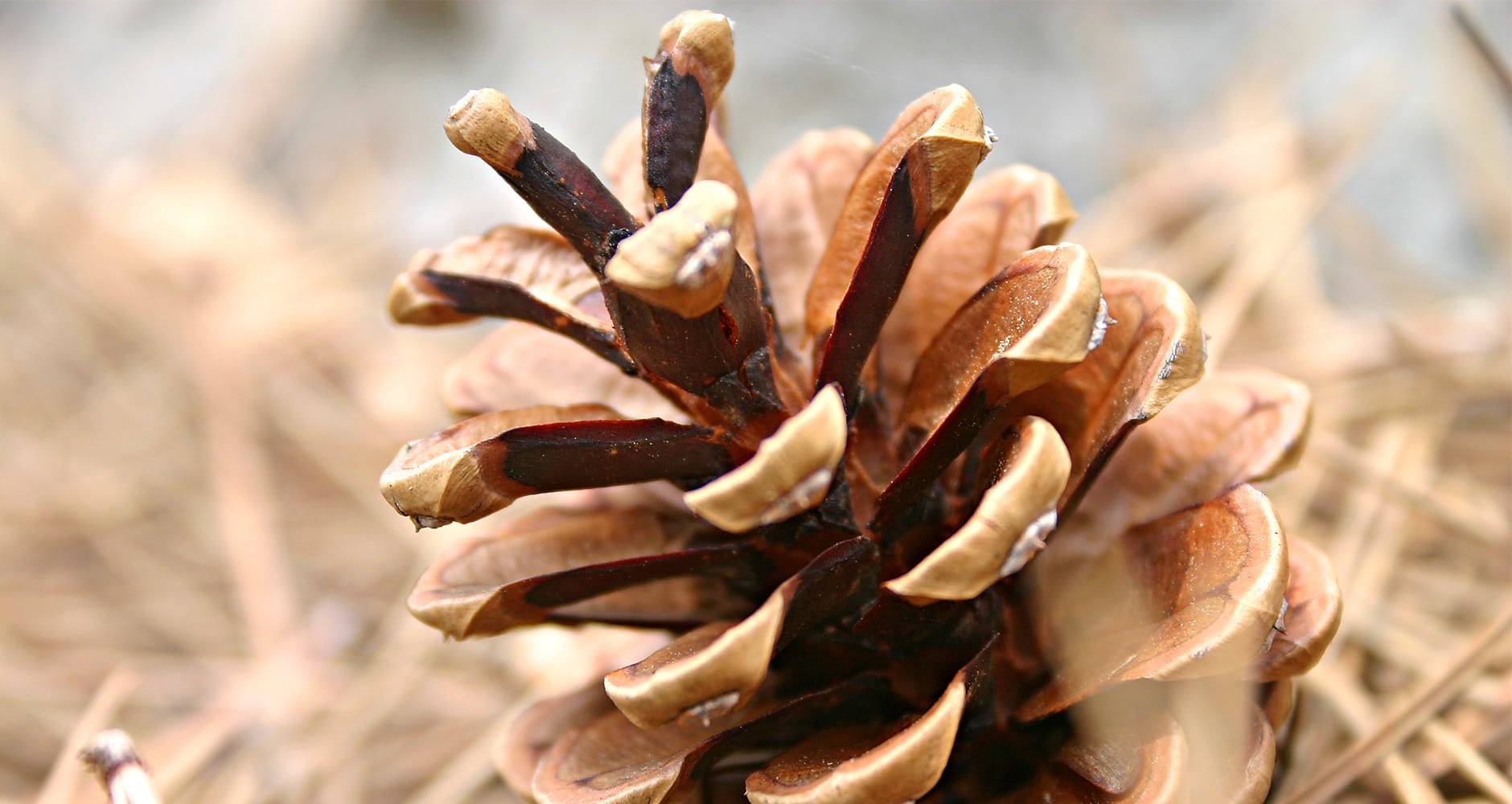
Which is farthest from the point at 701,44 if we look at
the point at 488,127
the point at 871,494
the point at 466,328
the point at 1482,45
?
the point at 466,328

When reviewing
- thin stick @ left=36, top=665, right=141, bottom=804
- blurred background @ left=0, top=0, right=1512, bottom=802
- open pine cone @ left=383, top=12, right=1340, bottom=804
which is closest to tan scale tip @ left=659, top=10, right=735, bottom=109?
open pine cone @ left=383, top=12, right=1340, bottom=804

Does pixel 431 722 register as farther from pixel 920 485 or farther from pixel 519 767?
pixel 920 485

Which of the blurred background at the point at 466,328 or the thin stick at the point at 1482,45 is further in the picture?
the blurred background at the point at 466,328

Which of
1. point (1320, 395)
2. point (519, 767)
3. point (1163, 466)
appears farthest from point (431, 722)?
point (1320, 395)

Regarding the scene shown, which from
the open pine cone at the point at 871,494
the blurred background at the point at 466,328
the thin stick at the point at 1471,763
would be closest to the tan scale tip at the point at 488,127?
the open pine cone at the point at 871,494

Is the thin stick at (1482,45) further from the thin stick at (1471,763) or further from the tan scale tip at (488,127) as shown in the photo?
the tan scale tip at (488,127)

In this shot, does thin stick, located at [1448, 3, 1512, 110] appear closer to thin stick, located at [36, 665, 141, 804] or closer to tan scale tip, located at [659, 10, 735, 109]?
tan scale tip, located at [659, 10, 735, 109]
